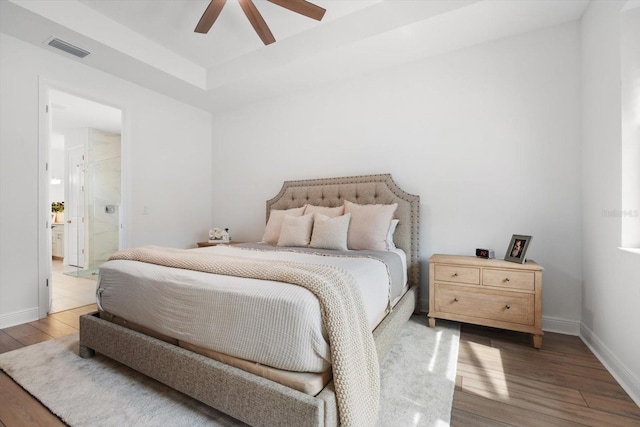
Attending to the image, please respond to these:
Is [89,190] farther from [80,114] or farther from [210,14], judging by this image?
[210,14]

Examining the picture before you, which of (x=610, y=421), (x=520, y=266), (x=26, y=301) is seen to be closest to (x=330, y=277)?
(x=610, y=421)

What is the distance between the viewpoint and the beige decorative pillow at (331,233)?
2635mm

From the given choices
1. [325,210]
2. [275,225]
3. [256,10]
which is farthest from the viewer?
[275,225]

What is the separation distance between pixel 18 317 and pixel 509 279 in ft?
14.0

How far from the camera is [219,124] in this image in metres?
4.55

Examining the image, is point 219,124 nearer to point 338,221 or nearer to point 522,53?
point 338,221

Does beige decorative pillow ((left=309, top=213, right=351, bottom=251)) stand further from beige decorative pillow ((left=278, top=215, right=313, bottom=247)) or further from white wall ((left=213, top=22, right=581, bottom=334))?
white wall ((left=213, top=22, right=581, bottom=334))

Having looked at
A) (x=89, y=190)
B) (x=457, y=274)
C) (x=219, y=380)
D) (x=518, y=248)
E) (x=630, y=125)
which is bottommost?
(x=219, y=380)

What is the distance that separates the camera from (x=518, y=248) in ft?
7.72

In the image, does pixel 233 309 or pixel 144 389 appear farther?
pixel 144 389

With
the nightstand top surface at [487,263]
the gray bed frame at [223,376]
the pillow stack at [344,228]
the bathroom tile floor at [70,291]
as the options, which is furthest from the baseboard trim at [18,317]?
the nightstand top surface at [487,263]

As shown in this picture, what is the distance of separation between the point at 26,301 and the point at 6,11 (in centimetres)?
249

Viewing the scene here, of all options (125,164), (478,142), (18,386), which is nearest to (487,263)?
(478,142)

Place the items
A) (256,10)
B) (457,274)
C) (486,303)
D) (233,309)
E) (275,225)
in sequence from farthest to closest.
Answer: (275,225), (457,274), (486,303), (256,10), (233,309)
